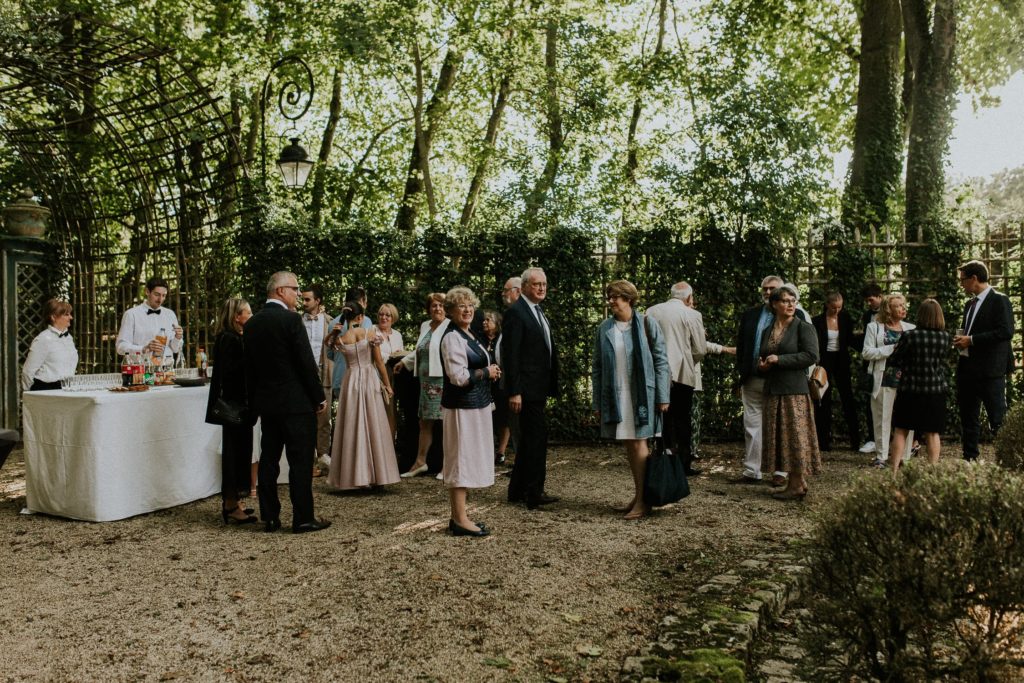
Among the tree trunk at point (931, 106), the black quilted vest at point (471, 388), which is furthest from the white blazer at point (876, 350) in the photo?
the black quilted vest at point (471, 388)

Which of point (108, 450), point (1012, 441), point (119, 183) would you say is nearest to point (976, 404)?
point (1012, 441)

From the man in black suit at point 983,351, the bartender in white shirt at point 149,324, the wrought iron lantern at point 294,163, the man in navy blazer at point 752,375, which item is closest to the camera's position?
the man in black suit at point 983,351

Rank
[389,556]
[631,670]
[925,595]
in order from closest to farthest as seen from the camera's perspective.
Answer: [925,595] < [631,670] < [389,556]

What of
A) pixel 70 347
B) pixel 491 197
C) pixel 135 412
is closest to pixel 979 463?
pixel 135 412

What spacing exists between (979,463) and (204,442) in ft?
20.6

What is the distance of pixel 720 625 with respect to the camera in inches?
152

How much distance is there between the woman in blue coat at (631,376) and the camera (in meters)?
6.33

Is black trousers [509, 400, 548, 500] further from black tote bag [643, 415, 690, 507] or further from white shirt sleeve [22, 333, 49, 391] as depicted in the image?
white shirt sleeve [22, 333, 49, 391]

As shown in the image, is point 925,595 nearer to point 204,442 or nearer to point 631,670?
point 631,670

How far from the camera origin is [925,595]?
9.54 feet

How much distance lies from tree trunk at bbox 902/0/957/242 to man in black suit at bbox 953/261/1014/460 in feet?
16.8

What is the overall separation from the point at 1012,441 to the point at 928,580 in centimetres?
379

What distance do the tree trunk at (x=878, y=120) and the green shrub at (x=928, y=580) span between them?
9959mm

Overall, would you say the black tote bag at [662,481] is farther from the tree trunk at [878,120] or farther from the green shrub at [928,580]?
the tree trunk at [878,120]
